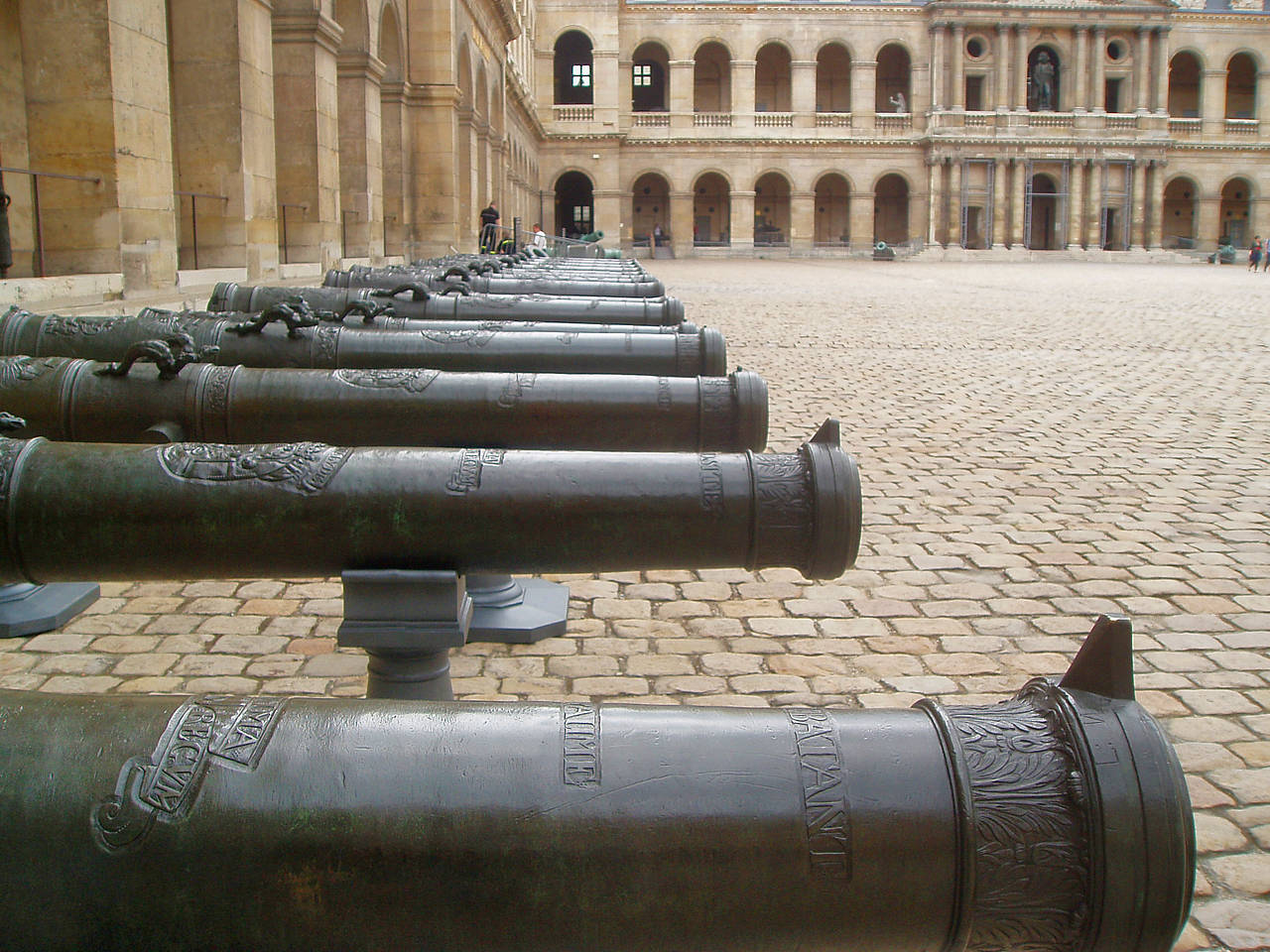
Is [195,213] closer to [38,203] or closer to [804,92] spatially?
[38,203]

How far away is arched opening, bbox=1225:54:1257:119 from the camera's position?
58.1m

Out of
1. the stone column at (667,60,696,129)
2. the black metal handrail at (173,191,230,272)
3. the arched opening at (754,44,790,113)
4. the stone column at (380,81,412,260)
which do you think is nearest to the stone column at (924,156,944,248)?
the arched opening at (754,44,790,113)

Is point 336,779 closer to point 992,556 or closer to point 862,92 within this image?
point 992,556

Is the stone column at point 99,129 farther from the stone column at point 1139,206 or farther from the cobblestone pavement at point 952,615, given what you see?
the stone column at point 1139,206

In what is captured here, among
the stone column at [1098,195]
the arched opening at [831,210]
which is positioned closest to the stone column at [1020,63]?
the stone column at [1098,195]

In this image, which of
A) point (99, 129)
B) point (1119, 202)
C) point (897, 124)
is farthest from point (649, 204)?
point (99, 129)

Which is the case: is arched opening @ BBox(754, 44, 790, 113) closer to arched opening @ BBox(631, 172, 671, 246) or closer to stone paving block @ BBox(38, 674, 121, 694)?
arched opening @ BBox(631, 172, 671, 246)

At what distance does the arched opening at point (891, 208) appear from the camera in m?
56.1

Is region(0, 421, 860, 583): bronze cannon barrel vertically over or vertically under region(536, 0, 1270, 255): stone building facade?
under

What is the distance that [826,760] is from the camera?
1373mm

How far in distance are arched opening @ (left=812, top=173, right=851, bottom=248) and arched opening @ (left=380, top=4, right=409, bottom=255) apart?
38879 millimetres

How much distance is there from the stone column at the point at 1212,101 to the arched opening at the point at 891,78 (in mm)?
14114

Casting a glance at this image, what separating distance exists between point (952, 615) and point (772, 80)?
55.3 meters

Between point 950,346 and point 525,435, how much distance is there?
37.3ft
